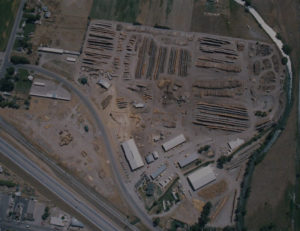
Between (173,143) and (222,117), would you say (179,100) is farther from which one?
(222,117)

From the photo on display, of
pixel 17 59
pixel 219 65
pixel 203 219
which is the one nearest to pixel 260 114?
pixel 219 65

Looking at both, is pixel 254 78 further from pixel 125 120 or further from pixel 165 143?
pixel 125 120

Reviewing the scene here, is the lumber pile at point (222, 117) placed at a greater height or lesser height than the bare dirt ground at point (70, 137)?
greater

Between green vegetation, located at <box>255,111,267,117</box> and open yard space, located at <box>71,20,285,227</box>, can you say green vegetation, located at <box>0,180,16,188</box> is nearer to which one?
open yard space, located at <box>71,20,285,227</box>

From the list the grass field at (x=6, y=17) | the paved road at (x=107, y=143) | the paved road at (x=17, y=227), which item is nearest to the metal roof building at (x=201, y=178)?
the paved road at (x=107, y=143)

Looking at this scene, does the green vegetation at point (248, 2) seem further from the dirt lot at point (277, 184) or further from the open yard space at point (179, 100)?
the dirt lot at point (277, 184)
